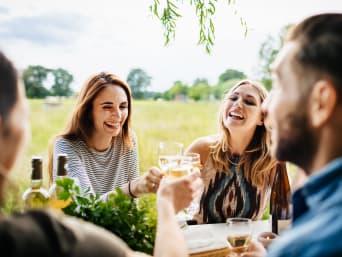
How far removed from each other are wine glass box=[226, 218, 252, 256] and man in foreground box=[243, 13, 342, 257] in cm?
33

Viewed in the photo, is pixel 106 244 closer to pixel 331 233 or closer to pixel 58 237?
pixel 58 237

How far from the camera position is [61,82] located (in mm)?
3074

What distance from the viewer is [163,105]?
353cm

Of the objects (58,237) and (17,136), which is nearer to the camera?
(58,237)

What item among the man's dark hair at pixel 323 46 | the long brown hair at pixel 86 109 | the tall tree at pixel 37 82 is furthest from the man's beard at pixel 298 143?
the tall tree at pixel 37 82

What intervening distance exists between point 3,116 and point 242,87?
1642mm

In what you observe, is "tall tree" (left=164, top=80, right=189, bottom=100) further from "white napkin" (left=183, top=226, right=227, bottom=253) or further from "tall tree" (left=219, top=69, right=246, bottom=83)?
"white napkin" (left=183, top=226, right=227, bottom=253)

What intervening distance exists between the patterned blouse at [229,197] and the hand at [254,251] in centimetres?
75

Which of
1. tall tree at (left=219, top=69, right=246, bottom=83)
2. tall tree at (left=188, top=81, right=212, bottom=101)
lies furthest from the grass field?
tall tree at (left=219, top=69, right=246, bottom=83)

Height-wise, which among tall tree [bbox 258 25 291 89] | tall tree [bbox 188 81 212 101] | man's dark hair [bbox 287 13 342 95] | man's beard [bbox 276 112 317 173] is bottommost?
man's beard [bbox 276 112 317 173]

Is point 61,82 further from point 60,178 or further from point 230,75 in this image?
point 60,178

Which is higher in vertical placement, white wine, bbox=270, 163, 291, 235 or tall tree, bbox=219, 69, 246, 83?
tall tree, bbox=219, 69, 246, 83

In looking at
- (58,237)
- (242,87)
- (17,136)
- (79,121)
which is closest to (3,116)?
(17,136)

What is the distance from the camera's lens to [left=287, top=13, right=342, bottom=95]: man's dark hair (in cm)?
88
